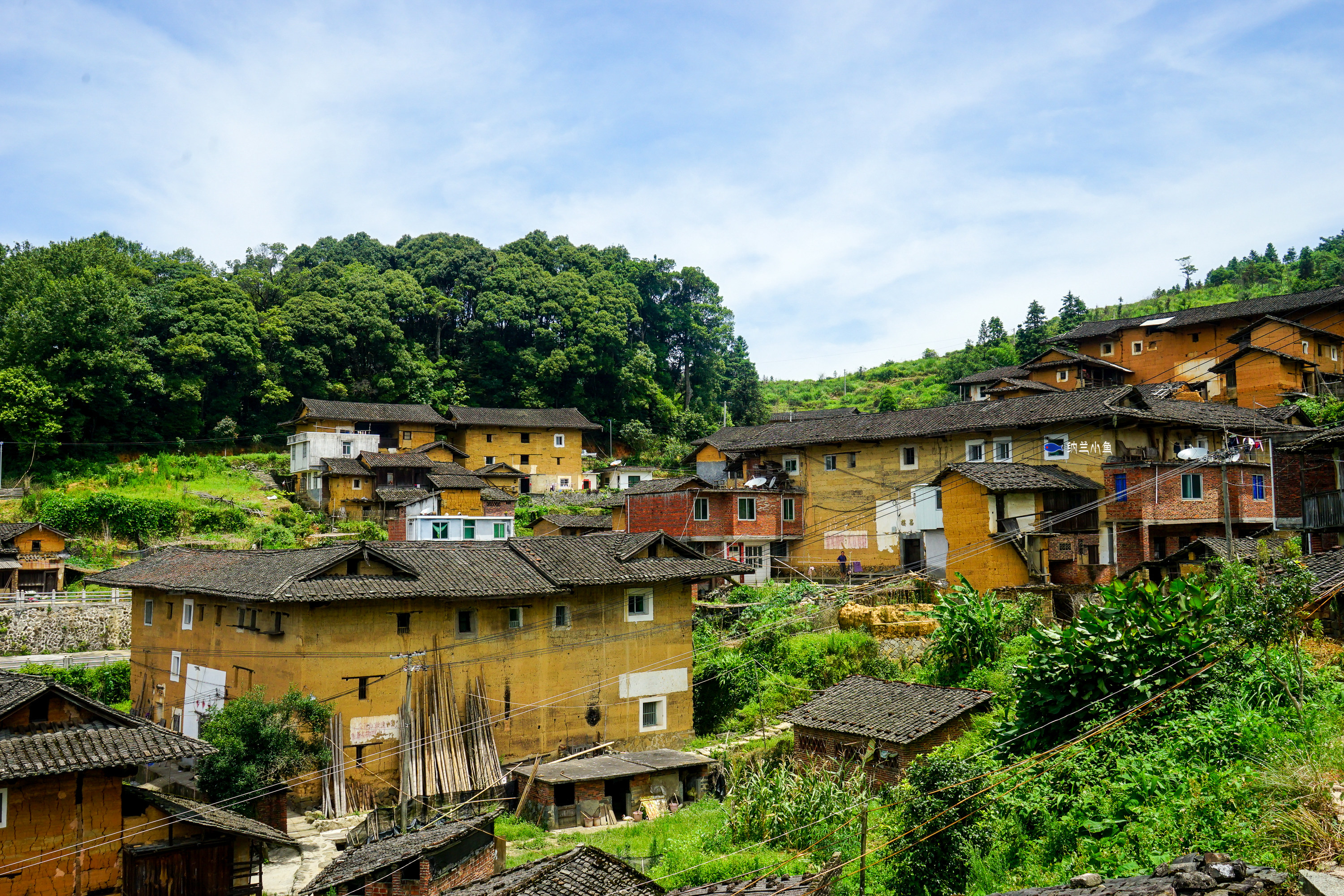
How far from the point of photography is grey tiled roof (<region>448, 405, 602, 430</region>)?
61406 millimetres

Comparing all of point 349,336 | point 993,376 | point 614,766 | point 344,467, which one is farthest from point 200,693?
point 993,376

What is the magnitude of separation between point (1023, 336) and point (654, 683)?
54053 mm

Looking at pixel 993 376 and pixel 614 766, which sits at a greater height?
pixel 993 376

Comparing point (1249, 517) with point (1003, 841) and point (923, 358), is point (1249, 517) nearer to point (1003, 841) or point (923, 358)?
point (1003, 841)

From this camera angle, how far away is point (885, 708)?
21375mm

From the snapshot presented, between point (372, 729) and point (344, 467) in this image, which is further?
point (344, 467)

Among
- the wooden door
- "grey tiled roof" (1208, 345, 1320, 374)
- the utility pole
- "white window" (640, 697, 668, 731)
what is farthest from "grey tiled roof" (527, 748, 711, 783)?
"grey tiled roof" (1208, 345, 1320, 374)

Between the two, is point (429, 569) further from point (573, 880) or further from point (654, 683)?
point (573, 880)

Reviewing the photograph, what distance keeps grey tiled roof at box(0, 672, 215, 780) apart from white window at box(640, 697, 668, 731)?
13.0 metres

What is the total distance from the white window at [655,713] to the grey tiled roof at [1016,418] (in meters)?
15.2

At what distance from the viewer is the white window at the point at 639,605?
1102 inches

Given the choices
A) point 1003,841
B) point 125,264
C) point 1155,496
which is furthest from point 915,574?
point 125,264

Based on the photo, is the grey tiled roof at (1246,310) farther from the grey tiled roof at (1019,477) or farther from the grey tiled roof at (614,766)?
the grey tiled roof at (614,766)

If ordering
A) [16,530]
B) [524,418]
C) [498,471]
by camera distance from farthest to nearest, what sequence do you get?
[524,418], [498,471], [16,530]
